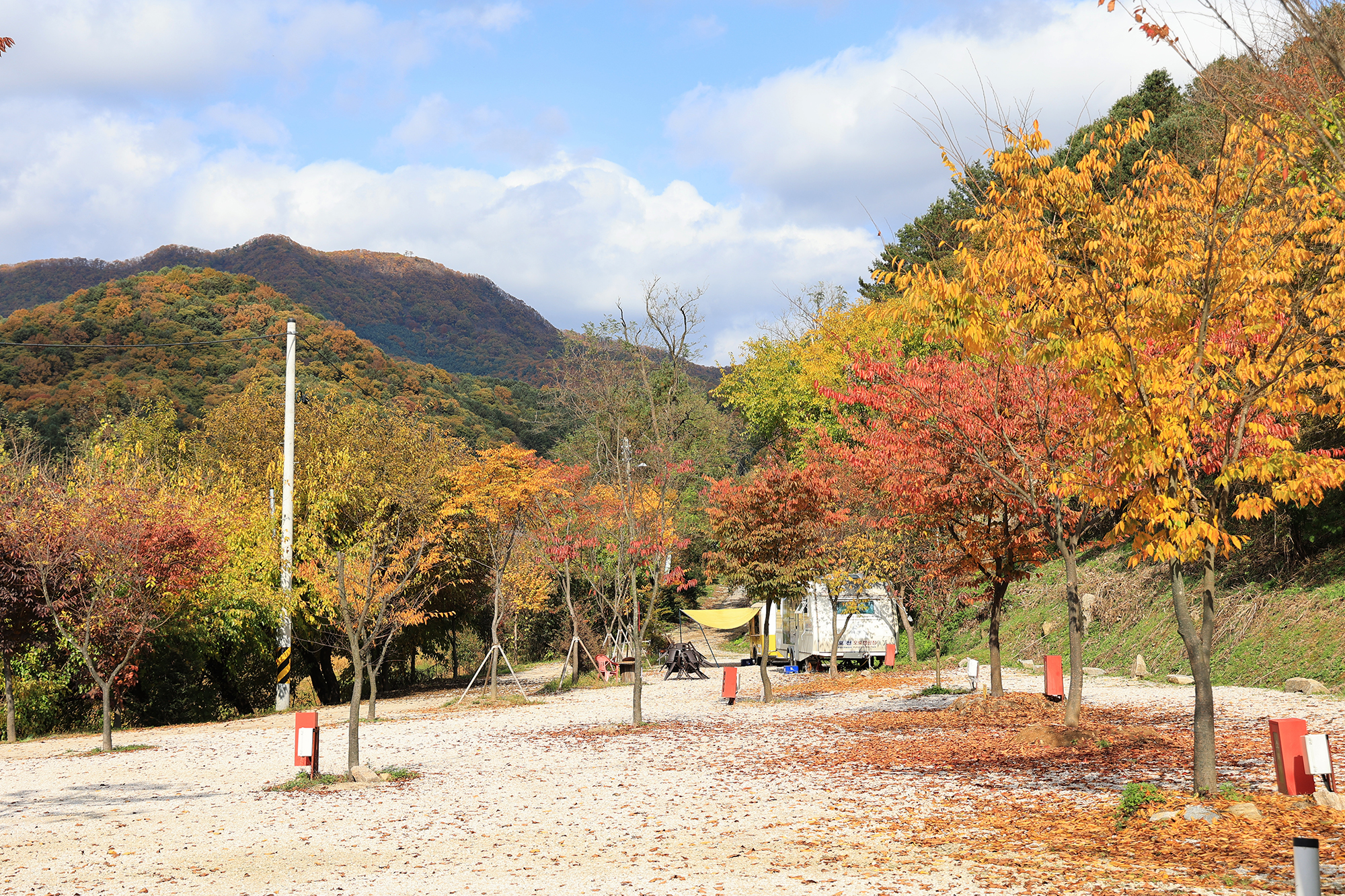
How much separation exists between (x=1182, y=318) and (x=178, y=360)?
4660cm

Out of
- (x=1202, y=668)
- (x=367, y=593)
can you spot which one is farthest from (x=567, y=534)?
(x=1202, y=668)

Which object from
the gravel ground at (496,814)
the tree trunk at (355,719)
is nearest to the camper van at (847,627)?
the gravel ground at (496,814)

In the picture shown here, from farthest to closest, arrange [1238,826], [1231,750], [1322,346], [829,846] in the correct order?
[1231,750]
[1322,346]
[829,846]
[1238,826]

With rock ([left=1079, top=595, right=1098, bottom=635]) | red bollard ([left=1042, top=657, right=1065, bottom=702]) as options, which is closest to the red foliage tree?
red bollard ([left=1042, top=657, right=1065, bottom=702])

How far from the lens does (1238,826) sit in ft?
22.9

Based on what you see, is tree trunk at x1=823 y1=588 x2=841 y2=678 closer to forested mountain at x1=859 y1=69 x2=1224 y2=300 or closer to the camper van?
the camper van

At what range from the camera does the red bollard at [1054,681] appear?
14906mm

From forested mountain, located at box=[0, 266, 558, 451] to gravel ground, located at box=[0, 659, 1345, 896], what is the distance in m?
19.2

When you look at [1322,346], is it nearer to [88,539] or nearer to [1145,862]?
[1145,862]

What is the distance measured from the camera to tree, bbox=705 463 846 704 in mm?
19359

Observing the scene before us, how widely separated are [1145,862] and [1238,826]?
1.10 meters

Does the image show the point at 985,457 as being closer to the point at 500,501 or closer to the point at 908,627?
the point at 500,501

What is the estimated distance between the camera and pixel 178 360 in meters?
45.7

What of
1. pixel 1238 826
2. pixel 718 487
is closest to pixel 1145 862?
pixel 1238 826
